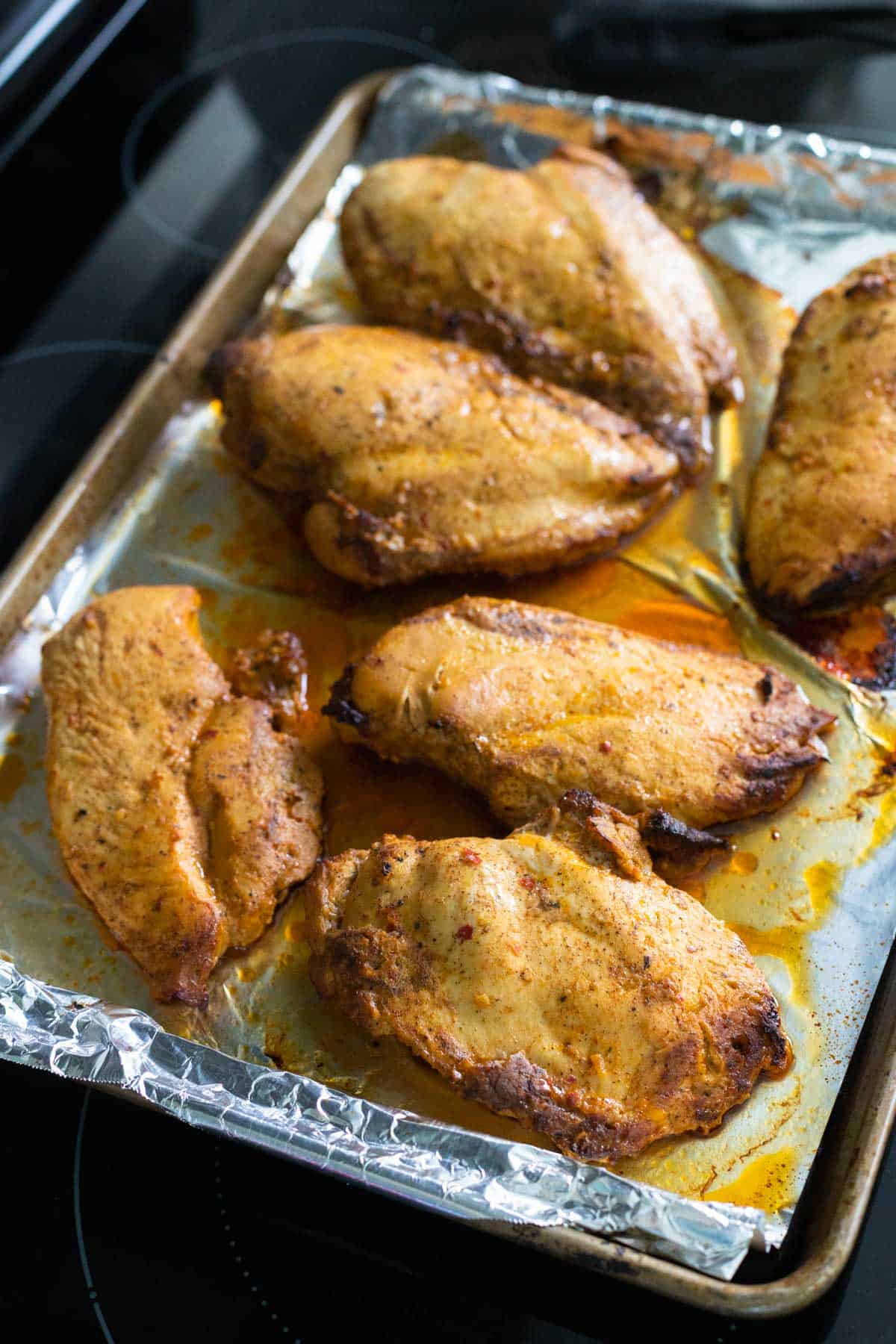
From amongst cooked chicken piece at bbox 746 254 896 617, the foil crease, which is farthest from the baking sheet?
cooked chicken piece at bbox 746 254 896 617

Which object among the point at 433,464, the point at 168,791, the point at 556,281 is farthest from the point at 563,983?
the point at 556,281

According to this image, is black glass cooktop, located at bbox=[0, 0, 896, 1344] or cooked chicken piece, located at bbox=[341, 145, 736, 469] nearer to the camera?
black glass cooktop, located at bbox=[0, 0, 896, 1344]

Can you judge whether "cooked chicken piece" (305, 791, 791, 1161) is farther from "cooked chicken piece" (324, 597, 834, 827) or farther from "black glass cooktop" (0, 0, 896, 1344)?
"black glass cooktop" (0, 0, 896, 1344)

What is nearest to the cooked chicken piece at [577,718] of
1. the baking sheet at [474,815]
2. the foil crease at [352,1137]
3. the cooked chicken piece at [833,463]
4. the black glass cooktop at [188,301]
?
the baking sheet at [474,815]

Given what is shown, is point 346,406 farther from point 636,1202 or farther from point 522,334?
point 636,1202

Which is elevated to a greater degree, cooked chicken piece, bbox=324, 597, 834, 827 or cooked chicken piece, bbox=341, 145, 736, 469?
cooked chicken piece, bbox=341, 145, 736, 469

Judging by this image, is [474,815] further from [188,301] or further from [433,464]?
[188,301]

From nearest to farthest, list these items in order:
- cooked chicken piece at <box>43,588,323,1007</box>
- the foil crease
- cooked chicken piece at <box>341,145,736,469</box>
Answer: the foil crease
cooked chicken piece at <box>43,588,323,1007</box>
cooked chicken piece at <box>341,145,736,469</box>

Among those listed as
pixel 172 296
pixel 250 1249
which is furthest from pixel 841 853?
pixel 172 296
